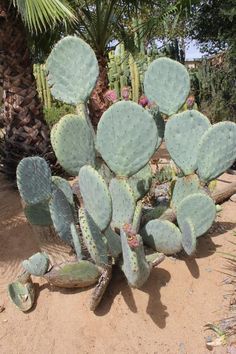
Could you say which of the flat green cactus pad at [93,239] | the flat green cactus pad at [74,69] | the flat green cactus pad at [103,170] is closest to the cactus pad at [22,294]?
the flat green cactus pad at [93,239]

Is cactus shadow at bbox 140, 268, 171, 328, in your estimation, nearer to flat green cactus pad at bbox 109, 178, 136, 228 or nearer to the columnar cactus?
the columnar cactus

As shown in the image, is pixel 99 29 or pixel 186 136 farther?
pixel 99 29

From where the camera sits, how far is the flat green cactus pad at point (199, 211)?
10.3 ft

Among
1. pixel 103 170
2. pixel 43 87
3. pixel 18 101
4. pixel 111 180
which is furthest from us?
pixel 43 87

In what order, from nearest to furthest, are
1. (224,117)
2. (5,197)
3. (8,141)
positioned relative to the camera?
(5,197) < (8,141) < (224,117)

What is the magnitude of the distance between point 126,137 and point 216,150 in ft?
2.38

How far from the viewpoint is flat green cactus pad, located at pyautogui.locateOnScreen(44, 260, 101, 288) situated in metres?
2.83

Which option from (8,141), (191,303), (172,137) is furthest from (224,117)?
(191,303)

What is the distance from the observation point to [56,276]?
9.36 feet

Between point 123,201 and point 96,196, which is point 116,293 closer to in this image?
point 123,201

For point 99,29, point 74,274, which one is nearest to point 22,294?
point 74,274

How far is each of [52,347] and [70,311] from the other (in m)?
0.27

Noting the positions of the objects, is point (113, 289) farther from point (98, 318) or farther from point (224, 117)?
point (224, 117)

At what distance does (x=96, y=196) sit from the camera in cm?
275
